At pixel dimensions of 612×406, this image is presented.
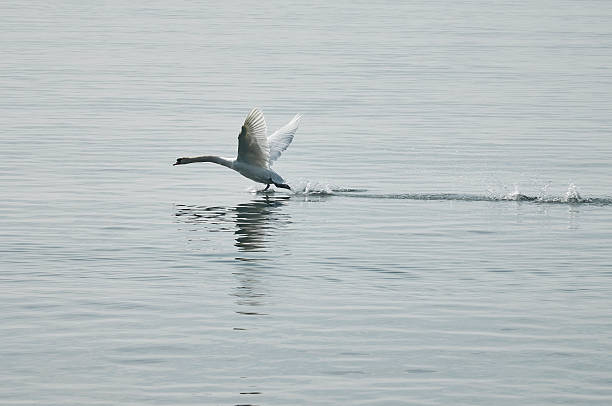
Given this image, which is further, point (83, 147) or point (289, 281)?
point (83, 147)

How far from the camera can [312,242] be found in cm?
2239

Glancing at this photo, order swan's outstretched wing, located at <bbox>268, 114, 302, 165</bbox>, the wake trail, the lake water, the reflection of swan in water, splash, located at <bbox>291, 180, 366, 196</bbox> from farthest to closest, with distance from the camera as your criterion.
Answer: swan's outstretched wing, located at <bbox>268, 114, 302, 165</bbox>, splash, located at <bbox>291, 180, 366, 196</bbox>, the wake trail, the reflection of swan in water, the lake water

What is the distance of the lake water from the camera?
48.5 feet

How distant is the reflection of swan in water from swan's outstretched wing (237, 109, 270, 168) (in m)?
0.81

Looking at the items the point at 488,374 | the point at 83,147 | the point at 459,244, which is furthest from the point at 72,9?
the point at 488,374

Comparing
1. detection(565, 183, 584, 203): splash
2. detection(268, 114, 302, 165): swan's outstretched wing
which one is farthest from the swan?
detection(565, 183, 584, 203): splash

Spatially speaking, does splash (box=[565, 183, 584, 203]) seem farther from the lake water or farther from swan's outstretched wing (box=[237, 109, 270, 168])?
swan's outstretched wing (box=[237, 109, 270, 168])

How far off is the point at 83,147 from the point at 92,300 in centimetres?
1691

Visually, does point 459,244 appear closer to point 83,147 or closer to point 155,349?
point 155,349

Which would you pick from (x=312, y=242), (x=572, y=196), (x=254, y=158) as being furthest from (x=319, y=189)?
(x=312, y=242)

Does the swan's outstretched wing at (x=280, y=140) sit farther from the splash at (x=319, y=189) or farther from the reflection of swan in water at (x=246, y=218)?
the reflection of swan in water at (x=246, y=218)

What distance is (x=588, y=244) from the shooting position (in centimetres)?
2236

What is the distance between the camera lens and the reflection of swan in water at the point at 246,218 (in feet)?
74.5

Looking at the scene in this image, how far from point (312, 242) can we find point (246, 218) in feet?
9.79
